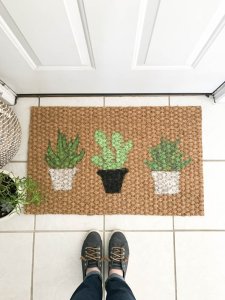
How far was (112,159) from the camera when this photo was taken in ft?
4.21

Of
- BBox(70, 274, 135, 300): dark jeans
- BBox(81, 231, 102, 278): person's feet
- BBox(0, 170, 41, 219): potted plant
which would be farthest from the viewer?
BBox(81, 231, 102, 278): person's feet

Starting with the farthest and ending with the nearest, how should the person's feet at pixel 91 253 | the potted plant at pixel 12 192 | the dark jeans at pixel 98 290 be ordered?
the person's feet at pixel 91 253, the potted plant at pixel 12 192, the dark jeans at pixel 98 290

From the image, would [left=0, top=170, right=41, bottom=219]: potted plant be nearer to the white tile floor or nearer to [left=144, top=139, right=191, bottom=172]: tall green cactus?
the white tile floor

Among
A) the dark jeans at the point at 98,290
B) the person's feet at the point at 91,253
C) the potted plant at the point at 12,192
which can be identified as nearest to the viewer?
the dark jeans at the point at 98,290

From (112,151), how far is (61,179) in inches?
9.9

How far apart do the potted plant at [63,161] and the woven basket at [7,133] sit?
0.18m

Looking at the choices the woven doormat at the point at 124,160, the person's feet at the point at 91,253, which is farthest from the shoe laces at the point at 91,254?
the woven doormat at the point at 124,160

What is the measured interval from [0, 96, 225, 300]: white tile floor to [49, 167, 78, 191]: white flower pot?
0.42 ft

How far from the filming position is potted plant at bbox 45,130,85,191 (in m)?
1.27

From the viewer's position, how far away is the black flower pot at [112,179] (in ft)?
4.17

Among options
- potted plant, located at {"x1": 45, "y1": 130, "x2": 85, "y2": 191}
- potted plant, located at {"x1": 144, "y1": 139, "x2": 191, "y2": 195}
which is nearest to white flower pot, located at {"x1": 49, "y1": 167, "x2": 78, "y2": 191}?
potted plant, located at {"x1": 45, "y1": 130, "x2": 85, "y2": 191}

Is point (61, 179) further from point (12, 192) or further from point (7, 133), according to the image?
point (7, 133)

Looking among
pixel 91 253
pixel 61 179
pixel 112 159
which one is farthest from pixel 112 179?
pixel 91 253

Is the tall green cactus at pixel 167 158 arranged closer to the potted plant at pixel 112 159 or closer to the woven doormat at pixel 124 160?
the woven doormat at pixel 124 160
